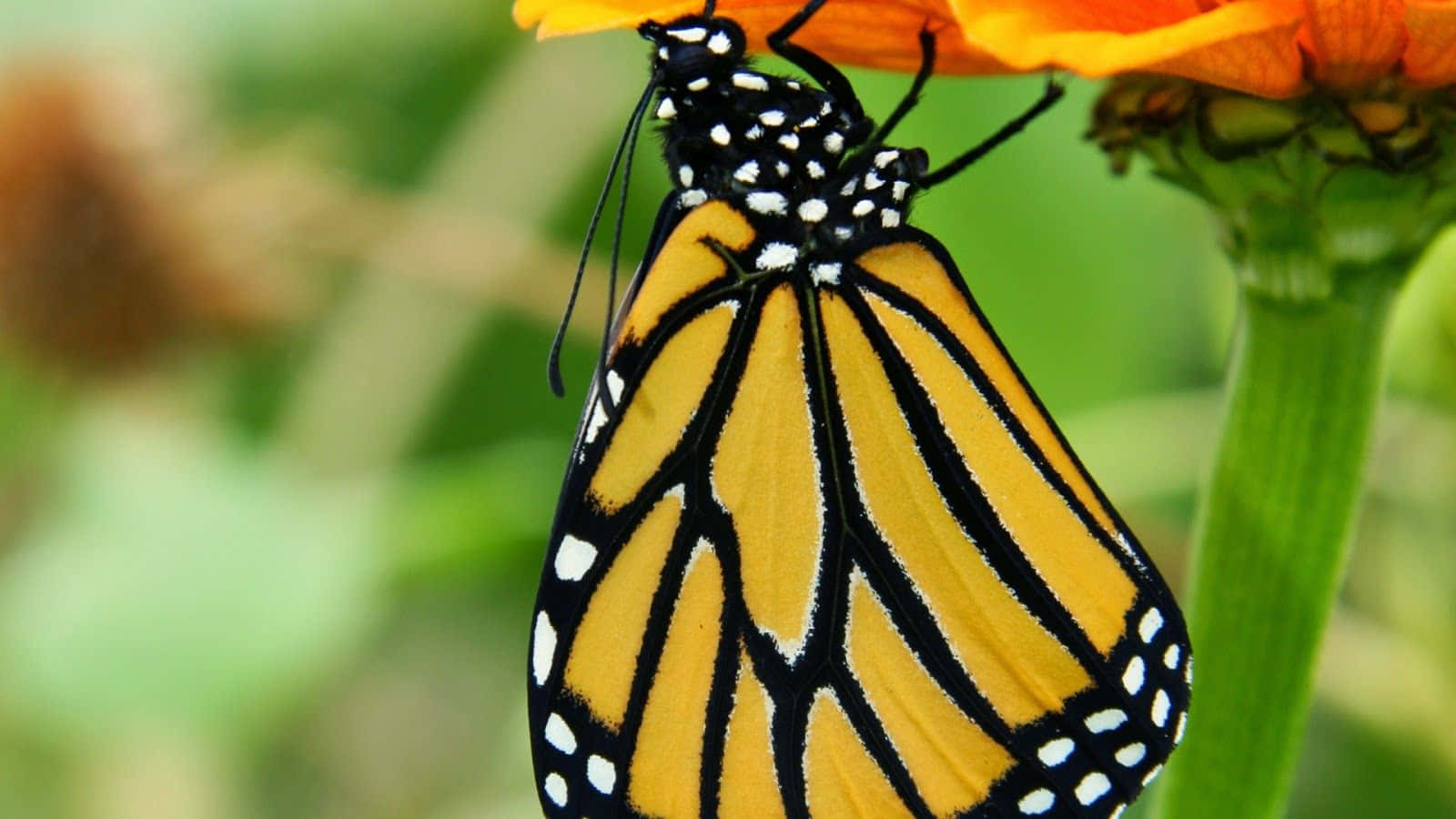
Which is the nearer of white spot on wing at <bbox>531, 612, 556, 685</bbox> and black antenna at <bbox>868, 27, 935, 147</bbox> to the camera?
black antenna at <bbox>868, 27, 935, 147</bbox>

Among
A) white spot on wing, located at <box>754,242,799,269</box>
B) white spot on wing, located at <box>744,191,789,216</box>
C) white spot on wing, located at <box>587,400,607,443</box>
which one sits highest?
white spot on wing, located at <box>744,191,789,216</box>

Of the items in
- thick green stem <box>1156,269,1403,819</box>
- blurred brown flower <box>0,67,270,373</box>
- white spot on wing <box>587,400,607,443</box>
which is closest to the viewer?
thick green stem <box>1156,269,1403,819</box>

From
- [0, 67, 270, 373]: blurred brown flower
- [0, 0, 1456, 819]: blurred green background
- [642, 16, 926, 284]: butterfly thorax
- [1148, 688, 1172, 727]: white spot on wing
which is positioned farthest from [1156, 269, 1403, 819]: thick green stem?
[0, 67, 270, 373]: blurred brown flower

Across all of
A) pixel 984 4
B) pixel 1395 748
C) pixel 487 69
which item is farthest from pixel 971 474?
pixel 487 69

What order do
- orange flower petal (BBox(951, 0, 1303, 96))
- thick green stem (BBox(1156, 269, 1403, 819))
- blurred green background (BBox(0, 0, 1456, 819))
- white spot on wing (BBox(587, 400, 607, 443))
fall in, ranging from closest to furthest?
orange flower petal (BBox(951, 0, 1303, 96)) < thick green stem (BBox(1156, 269, 1403, 819)) < white spot on wing (BBox(587, 400, 607, 443)) < blurred green background (BBox(0, 0, 1456, 819))

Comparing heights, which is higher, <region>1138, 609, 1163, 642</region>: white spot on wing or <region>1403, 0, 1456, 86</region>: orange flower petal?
<region>1403, 0, 1456, 86</region>: orange flower petal

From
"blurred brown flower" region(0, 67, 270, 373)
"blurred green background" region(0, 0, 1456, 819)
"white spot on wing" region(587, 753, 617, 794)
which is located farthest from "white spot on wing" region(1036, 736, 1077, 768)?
"blurred brown flower" region(0, 67, 270, 373)

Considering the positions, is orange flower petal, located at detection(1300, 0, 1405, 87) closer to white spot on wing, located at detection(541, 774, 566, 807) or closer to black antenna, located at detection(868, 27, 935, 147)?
black antenna, located at detection(868, 27, 935, 147)
